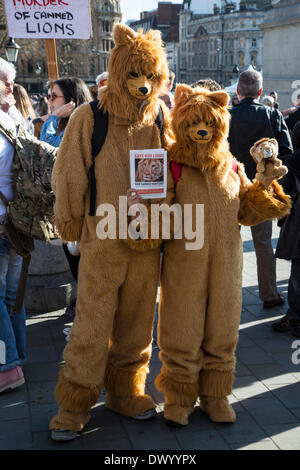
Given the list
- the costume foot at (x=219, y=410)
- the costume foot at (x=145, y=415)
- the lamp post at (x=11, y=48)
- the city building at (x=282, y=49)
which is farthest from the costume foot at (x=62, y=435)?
the city building at (x=282, y=49)

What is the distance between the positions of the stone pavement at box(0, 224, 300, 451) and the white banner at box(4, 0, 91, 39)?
2.67 meters

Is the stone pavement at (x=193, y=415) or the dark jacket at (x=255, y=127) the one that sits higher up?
the dark jacket at (x=255, y=127)

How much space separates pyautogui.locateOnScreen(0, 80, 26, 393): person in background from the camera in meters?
3.38

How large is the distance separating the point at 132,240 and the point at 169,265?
0.30 metres

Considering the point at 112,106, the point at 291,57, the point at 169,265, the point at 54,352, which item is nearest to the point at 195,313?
the point at 169,265

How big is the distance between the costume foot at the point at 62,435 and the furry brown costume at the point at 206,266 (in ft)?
1.79

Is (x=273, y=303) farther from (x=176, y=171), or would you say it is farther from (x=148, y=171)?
(x=148, y=171)

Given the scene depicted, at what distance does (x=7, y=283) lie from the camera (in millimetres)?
3631

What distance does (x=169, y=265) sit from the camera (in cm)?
302

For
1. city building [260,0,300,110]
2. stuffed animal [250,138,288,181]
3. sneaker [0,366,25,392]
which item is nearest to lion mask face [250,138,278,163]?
stuffed animal [250,138,288,181]

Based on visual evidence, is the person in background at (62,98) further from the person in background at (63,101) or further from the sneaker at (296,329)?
the sneaker at (296,329)

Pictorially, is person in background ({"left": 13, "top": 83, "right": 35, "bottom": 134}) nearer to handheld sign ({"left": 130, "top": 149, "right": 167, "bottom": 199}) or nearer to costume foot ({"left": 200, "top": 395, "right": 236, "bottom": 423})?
handheld sign ({"left": 130, "top": 149, "right": 167, "bottom": 199})

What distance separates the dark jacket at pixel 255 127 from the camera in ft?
15.5
